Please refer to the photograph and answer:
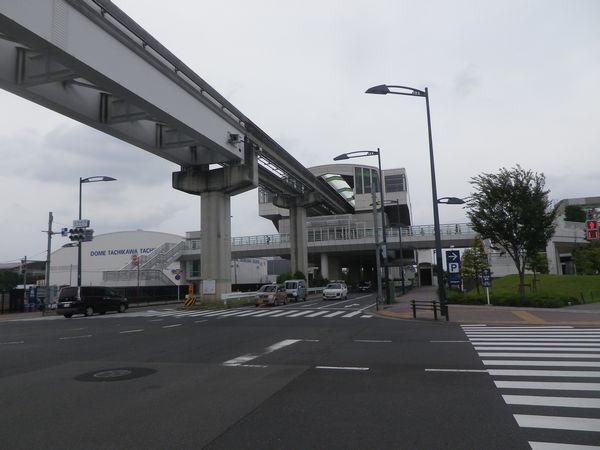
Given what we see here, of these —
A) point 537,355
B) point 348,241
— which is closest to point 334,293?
point 348,241

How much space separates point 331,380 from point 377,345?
191 inches

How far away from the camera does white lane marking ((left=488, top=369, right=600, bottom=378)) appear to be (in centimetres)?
857

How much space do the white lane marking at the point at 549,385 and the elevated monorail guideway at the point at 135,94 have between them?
1716cm

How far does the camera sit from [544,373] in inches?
345

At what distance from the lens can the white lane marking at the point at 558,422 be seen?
18.5 feet

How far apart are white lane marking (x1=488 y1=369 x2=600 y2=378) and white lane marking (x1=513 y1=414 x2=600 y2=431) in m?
2.73

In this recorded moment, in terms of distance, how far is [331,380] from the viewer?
8.67 meters

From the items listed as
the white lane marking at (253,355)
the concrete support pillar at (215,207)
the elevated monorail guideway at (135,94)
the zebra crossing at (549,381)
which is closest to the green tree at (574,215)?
Result: the elevated monorail guideway at (135,94)

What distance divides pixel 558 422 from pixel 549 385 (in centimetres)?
217

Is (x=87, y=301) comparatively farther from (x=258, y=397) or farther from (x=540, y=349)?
(x=540, y=349)

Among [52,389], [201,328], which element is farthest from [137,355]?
[201,328]

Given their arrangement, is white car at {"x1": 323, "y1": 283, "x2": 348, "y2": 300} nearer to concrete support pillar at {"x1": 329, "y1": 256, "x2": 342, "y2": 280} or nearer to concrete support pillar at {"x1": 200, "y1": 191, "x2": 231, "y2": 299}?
concrete support pillar at {"x1": 200, "y1": 191, "x2": 231, "y2": 299}

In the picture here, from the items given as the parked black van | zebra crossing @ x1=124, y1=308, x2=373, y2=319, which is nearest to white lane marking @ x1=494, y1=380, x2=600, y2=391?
zebra crossing @ x1=124, y1=308, x2=373, y2=319

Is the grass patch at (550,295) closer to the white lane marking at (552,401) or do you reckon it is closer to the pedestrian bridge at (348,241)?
the white lane marking at (552,401)
